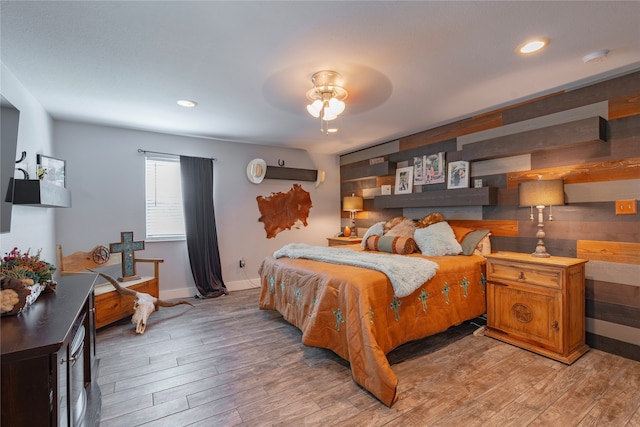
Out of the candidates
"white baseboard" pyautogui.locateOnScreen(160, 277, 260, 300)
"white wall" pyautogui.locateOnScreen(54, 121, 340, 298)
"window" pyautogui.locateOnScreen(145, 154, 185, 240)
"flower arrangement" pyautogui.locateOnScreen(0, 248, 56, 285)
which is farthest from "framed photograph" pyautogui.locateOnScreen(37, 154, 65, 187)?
"white baseboard" pyautogui.locateOnScreen(160, 277, 260, 300)

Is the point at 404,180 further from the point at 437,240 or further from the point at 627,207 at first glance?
the point at 627,207

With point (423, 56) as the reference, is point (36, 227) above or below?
below

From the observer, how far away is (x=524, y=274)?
8.59 feet

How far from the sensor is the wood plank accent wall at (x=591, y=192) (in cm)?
241

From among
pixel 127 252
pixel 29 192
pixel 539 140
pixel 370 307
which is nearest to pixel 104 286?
pixel 127 252

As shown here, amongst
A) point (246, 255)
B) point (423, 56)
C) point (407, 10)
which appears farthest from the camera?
point (246, 255)

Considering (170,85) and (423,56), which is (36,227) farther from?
(423,56)

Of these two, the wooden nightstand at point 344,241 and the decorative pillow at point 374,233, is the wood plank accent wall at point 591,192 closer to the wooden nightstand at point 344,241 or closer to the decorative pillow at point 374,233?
the decorative pillow at point 374,233

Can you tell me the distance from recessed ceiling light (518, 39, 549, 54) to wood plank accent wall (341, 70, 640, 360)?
104 centimetres

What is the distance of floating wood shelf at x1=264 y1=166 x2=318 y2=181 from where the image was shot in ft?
16.2

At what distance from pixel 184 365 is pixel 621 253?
3718mm

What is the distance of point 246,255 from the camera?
480cm

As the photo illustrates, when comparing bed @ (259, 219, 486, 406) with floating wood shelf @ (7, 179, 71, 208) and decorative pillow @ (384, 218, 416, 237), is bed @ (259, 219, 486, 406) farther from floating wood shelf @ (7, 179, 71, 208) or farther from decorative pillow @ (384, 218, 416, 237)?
floating wood shelf @ (7, 179, 71, 208)

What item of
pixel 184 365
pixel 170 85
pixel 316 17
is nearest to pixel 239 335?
pixel 184 365
